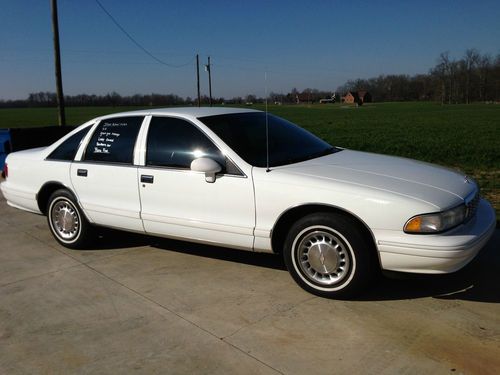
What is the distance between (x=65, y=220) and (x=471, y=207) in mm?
4018

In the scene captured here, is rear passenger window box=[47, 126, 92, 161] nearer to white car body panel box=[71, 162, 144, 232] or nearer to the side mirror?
white car body panel box=[71, 162, 144, 232]

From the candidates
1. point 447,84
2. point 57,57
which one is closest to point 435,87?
point 447,84

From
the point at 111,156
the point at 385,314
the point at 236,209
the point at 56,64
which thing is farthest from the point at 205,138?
the point at 56,64

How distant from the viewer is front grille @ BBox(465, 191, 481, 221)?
3.57m

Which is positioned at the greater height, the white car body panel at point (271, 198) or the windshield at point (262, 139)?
the windshield at point (262, 139)

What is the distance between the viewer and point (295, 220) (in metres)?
3.85

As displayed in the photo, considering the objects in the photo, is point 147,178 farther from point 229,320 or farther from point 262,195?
point 229,320

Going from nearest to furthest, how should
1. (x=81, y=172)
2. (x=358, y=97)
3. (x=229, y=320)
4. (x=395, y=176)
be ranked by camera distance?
1. (x=229, y=320)
2. (x=395, y=176)
3. (x=81, y=172)
4. (x=358, y=97)

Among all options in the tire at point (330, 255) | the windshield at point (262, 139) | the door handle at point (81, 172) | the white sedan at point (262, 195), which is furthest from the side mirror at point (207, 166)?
the door handle at point (81, 172)

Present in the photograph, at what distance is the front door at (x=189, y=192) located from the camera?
13.0 feet

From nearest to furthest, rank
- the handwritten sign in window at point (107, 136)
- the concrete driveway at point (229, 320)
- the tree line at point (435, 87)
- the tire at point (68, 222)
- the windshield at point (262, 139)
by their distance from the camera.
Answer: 1. the concrete driveway at point (229, 320)
2. the windshield at point (262, 139)
3. the handwritten sign in window at point (107, 136)
4. the tire at point (68, 222)
5. the tree line at point (435, 87)

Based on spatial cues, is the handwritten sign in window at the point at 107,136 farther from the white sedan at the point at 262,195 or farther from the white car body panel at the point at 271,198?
the white car body panel at the point at 271,198

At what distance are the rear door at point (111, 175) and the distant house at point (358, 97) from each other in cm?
10569

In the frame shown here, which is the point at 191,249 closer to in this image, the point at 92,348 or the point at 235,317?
the point at 235,317
